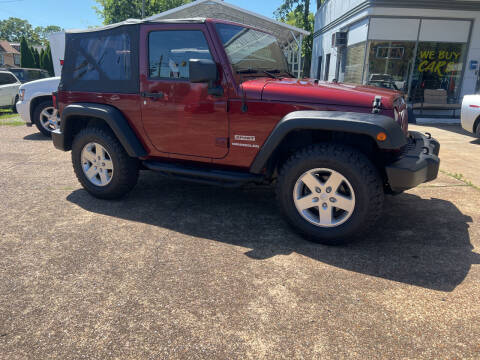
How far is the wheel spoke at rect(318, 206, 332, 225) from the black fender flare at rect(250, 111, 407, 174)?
0.65 meters

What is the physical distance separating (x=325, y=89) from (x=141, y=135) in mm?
1998

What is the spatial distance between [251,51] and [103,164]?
2.12 metres

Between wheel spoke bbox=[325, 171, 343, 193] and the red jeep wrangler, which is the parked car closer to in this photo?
the red jeep wrangler

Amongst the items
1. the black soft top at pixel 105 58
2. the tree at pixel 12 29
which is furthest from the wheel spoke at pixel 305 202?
the tree at pixel 12 29

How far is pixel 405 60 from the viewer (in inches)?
505

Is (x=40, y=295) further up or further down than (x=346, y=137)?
further down

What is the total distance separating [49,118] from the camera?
27.3 ft

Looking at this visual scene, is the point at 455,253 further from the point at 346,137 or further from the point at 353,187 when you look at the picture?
the point at 346,137

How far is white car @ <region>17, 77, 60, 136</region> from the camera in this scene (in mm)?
8109

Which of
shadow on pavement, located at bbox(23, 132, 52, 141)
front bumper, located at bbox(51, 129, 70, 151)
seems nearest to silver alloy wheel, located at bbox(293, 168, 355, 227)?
front bumper, located at bbox(51, 129, 70, 151)

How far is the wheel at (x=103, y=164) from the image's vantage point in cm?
404

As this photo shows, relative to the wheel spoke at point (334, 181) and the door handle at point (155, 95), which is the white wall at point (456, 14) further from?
the wheel spoke at point (334, 181)

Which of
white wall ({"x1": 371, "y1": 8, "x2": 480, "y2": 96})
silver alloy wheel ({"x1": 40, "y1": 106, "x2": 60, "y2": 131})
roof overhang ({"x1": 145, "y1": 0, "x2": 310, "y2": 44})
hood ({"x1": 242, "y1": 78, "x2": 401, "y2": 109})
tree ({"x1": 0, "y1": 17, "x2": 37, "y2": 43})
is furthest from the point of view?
tree ({"x1": 0, "y1": 17, "x2": 37, "y2": 43})

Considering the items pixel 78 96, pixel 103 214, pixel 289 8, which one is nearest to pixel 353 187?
pixel 103 214
